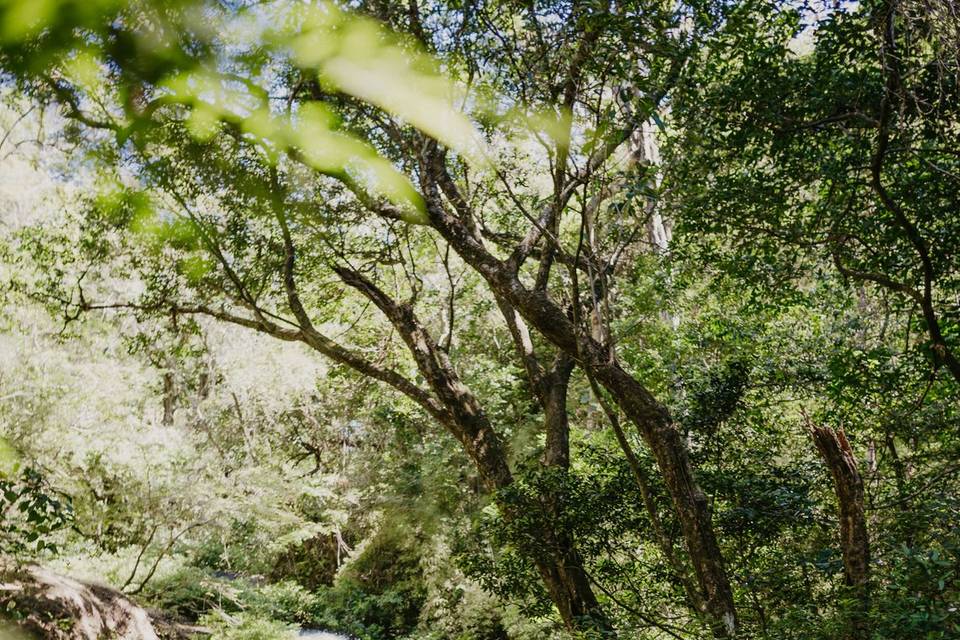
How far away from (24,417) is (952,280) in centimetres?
1060

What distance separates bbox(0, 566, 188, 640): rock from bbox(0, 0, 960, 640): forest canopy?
0.15ft

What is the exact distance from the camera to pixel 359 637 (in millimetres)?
10703

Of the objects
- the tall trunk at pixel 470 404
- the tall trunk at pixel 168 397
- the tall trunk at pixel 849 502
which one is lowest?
the tall trunk at pixel 849 502

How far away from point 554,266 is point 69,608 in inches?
234

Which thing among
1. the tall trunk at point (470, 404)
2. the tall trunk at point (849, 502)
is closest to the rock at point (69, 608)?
the tall trunk at point (470, 404)

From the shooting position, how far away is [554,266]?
7.70 meters

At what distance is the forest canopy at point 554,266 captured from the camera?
1.76 ft

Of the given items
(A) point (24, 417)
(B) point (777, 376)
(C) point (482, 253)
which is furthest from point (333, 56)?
(A) point (24, 417)

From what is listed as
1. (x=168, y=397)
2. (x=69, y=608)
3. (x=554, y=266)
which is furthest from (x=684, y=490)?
(x=168, y=397)

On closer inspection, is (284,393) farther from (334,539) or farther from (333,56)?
(333,56)

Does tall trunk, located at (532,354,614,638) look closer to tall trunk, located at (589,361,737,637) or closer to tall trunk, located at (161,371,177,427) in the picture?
tall trunk, located at (589,361,737,637)

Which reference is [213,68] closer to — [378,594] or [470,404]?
[470,404]

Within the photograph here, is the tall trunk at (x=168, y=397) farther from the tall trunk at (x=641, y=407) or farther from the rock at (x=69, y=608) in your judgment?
the tall trunk at (x=641, y=407)

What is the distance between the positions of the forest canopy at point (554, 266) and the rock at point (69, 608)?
0.05 meters
